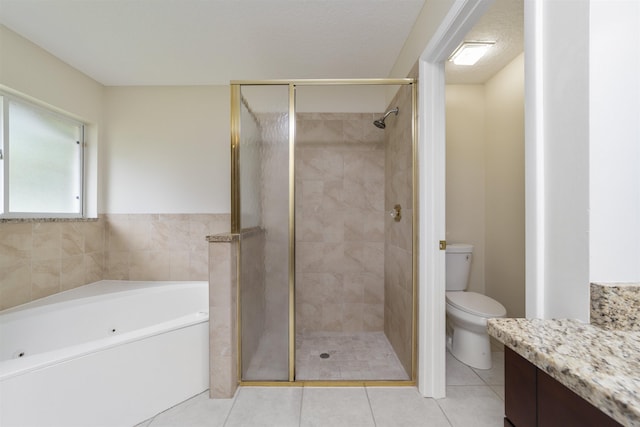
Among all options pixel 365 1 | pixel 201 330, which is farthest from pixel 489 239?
pixel 201 330

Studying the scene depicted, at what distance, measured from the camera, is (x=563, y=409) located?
1.53 ft

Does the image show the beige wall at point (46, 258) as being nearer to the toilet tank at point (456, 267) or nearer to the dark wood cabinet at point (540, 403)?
the dark wood cabinet at point (540, 403)

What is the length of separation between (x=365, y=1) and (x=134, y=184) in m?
2.45

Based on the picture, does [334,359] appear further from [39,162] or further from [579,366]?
[39,162]

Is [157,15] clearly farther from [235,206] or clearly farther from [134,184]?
[134,184]

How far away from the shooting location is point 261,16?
166cm

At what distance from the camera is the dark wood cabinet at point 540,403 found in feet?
1.38

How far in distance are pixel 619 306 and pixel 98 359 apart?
1.88 metres

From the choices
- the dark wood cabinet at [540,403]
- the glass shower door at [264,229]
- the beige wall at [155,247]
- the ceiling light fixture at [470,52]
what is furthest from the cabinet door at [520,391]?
the beige wall at [155,247]

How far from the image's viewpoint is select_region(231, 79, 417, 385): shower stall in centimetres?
171

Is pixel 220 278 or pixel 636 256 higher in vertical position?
pixel 636 256

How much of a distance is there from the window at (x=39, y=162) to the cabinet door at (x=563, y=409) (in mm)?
2878

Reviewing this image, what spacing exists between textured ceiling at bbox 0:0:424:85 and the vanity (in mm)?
1767

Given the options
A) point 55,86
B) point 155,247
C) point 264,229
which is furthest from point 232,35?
point 155,247
